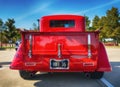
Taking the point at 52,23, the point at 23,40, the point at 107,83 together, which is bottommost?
the point at 107,83

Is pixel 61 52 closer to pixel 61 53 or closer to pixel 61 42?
pixel 61 53

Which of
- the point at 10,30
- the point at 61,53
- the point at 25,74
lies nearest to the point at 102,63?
the point at 61,53

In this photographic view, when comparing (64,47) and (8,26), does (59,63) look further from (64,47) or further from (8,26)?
(8,26)

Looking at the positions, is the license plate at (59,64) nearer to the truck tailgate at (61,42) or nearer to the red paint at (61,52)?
the red paint at (61,52)

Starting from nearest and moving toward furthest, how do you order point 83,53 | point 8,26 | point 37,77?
1. point 83,53
2. point 37,77
3. point 8,26

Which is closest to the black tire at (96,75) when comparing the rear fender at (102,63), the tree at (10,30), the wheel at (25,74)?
the rear fender at (102,63)

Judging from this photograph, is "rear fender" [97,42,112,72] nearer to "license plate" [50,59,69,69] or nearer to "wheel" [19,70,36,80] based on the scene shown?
"license plate" [50,59,69,69]

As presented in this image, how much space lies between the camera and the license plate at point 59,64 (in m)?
7.91

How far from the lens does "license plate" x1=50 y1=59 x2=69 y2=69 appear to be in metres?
7.91

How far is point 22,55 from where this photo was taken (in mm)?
7988

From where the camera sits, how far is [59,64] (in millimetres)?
7945

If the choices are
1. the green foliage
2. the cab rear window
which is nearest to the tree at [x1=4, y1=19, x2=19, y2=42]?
the green foliage

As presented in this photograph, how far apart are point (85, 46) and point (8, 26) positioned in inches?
2545

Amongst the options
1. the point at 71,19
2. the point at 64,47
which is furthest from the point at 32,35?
the point at 71,19
